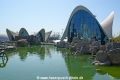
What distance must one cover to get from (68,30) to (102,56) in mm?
26455

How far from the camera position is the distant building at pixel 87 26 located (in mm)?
36781

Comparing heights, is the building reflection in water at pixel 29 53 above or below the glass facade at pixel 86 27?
below

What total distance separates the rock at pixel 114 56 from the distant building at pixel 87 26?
22.8 m

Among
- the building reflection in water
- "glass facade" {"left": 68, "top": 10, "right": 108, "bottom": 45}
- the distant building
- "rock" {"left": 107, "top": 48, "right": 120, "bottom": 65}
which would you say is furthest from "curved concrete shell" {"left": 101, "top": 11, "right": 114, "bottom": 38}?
"rock" {"left": 107, "top": 48, "right": 120, "bottom": 65}

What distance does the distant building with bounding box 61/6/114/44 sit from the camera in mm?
36781

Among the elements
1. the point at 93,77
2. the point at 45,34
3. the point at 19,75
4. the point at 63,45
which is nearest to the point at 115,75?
the point at 93,77

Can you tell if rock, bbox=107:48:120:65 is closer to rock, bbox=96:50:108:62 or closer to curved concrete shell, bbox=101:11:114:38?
rock, bbox=96:50:108:62

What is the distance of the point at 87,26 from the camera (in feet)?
122

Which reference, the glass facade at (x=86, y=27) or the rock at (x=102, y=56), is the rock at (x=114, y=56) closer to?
the rock at (x=102, y=56)

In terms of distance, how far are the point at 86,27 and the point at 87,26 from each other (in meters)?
0.31

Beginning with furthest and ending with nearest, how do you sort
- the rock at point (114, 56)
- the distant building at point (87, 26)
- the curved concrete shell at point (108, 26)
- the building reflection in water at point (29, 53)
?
1. the curved concrete shell at point (108, 26)
2. the distant building at point (87, 26)
3. the building reflection in water at point (29, 53)
4. the rock at point (114, 56)

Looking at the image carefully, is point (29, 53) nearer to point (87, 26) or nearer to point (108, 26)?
point (87, 26)

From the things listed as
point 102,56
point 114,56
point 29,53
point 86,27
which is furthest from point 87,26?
point 114,56

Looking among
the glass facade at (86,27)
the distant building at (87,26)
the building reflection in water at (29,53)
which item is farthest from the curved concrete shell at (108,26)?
the building reflection in water at (29,53)
